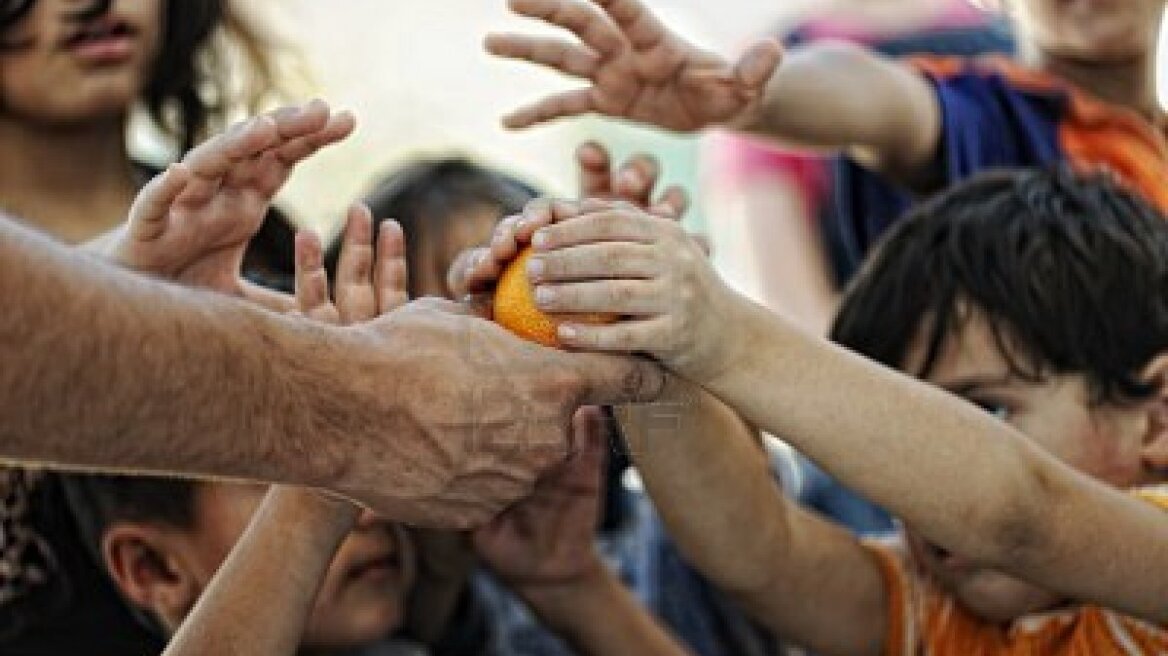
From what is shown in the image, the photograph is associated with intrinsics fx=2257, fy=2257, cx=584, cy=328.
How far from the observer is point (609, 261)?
160 centimetres

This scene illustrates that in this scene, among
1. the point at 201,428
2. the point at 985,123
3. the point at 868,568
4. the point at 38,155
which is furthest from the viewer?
the point at 985,123

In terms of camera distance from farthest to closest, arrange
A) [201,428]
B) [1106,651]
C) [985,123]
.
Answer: [985,123] → [1106,651] → [201,428]

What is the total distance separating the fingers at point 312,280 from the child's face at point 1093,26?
105 centimetres

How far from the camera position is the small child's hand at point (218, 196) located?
5.93 ft

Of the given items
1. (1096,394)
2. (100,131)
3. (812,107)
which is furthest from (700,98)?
(100,131)

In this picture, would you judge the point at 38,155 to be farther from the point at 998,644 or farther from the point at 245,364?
the point at 998,644

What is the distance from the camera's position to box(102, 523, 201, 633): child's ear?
2.19 metres

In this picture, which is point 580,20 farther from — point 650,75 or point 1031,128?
point 1031,128

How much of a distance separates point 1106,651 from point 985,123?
2.73 ft

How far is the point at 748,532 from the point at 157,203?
1.91ft

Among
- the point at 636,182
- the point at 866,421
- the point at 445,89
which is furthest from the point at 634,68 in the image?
the point at 445,89

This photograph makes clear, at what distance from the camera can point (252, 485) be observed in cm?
216

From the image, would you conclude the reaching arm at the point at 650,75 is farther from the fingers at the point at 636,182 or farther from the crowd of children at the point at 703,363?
the fingers at the point at 636,182

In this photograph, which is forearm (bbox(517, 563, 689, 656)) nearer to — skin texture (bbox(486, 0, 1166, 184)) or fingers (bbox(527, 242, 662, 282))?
skin texture (bbox(486, 0, 1166, 184))
